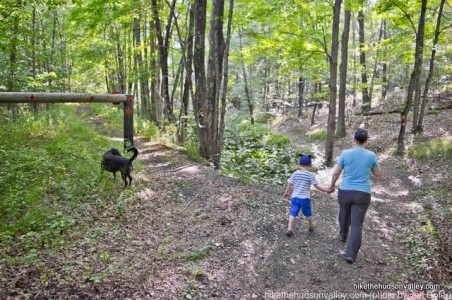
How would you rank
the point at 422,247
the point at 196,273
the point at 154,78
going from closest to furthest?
the point at 196,273
the point at 422,247
the point at 154,78

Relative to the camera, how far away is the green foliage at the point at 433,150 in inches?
496

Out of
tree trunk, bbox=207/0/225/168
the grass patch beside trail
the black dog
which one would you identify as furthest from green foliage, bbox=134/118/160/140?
the black dog

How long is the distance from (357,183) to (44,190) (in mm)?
5817

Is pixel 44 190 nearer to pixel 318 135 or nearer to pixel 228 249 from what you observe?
pixel 228 249

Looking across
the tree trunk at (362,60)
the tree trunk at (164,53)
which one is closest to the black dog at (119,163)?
the tree trunk at (164,53)

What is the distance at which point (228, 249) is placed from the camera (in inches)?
220

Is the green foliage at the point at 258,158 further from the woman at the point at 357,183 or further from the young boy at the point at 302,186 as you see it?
the woman at the point at 357,183

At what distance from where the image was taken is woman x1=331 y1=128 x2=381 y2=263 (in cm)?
525

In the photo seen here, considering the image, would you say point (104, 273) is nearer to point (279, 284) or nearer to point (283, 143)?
point (279, 284)

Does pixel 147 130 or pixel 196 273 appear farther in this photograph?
pixel 147 130

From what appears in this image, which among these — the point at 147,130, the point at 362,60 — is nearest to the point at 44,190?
the point at 147,130

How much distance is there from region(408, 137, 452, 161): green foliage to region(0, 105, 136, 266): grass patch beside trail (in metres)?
11.4

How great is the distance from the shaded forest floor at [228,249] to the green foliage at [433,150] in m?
3.63

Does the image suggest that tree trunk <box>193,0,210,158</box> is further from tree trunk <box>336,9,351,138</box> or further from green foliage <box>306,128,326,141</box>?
green foliage <box>306,128,326,141</box>
